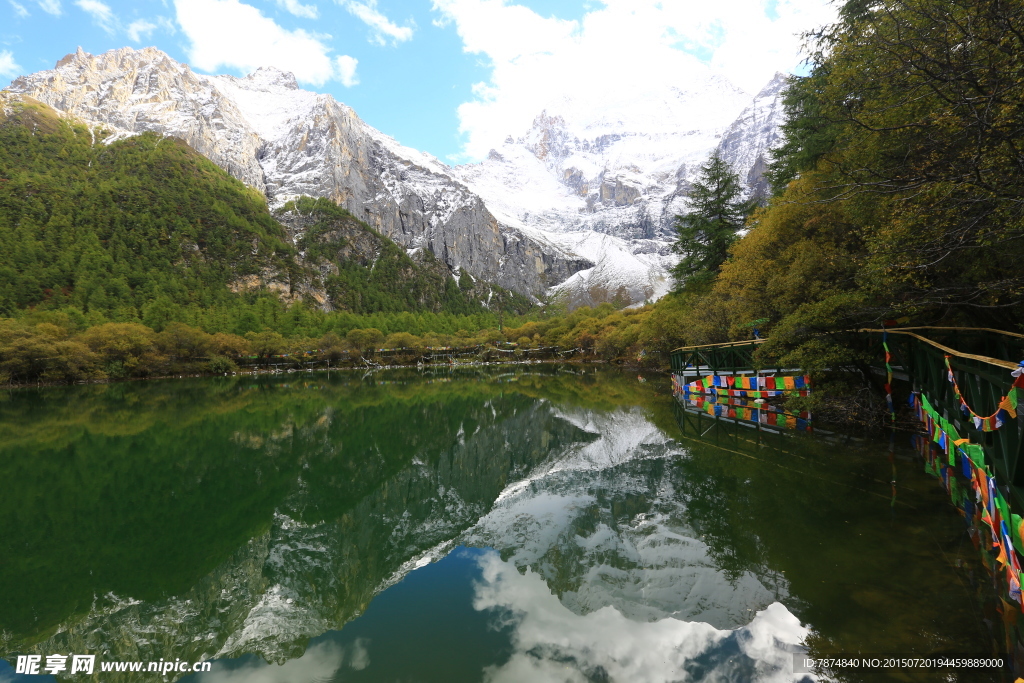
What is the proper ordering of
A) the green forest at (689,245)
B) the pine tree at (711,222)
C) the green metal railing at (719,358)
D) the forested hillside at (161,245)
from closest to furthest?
the green forest at (689,245)
the green metal railing at (719,358)
the pine tree at (711,222)
the forested hillside at (161,245)

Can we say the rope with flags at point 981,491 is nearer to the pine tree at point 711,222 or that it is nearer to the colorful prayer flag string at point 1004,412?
the colorful prayer flag string at point 1004,412

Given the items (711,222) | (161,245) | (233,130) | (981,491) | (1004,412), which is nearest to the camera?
(1004,412)

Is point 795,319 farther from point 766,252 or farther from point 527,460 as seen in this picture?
point 527,460

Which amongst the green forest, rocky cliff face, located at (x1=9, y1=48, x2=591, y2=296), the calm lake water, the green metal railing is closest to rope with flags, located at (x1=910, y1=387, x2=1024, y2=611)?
the calm lake water

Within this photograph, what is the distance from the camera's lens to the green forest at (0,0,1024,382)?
19.9ft

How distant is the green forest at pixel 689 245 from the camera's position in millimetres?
6074

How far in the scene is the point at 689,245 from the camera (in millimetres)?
29828

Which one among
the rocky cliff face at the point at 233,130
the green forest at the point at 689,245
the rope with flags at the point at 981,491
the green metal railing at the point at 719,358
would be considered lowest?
the rope with flags at the point at 981,491

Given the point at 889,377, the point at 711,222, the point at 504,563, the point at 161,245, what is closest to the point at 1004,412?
the point at 504,563

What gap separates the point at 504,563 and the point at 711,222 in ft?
92.4

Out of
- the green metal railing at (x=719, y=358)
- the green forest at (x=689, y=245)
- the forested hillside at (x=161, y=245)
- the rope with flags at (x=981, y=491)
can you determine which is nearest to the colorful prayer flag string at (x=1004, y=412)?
the rope with flags at (x=981, y=491)

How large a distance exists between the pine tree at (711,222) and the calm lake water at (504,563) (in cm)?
1914

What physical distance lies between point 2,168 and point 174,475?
15144 cm

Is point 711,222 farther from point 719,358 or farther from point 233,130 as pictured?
point 233,130
